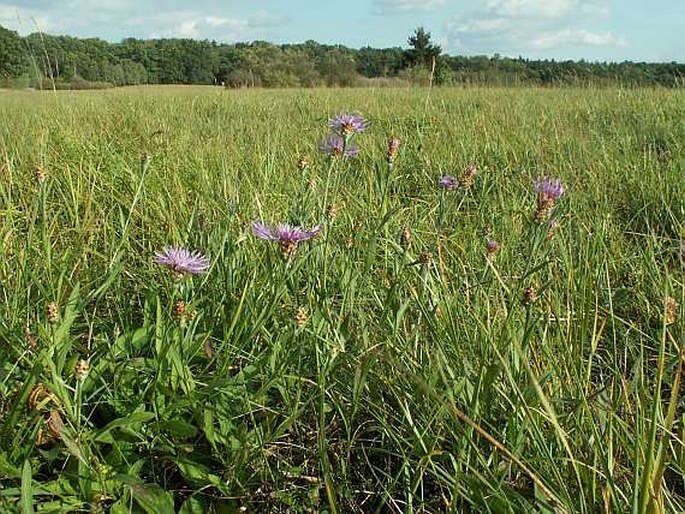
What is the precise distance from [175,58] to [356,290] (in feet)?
42.7

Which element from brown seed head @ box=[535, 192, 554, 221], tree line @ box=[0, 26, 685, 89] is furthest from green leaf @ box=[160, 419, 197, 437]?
tree line @ box=[0, 26, 685, 89]

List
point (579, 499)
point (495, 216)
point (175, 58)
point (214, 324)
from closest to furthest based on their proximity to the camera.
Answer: point (579, 499) < point (214, 324) < point (495, 216) < point (175, 58)

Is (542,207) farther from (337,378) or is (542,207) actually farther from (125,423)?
(125,423)

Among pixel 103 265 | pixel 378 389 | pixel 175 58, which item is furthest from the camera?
pixel 175 58

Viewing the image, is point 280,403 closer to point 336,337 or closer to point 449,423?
point 336,337

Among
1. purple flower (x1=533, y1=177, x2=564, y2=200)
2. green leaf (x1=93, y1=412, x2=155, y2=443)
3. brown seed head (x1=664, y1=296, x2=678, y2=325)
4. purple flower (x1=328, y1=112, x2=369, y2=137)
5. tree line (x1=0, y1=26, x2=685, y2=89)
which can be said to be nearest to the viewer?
brown seed head (x1=664, y1=296, x2=678, y2=325)

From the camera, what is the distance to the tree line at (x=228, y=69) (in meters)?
3.24

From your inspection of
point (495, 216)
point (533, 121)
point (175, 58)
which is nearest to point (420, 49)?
point (175, 58)

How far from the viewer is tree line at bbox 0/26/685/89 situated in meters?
3.24

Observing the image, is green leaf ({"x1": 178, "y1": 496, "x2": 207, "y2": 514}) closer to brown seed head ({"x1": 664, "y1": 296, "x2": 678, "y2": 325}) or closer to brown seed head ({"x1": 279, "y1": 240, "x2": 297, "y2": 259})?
brown seed head ({"x1": 279, "y1": 240, "x2": 297, "y2": 259})

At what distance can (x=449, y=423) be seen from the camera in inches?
29.6

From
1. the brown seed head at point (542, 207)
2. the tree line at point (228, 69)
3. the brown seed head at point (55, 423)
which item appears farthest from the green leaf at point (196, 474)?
the tree line at point (228, 69)

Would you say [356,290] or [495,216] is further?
[495,216]

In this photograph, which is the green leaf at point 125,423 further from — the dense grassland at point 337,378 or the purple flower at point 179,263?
the purple flower at point 179,263
